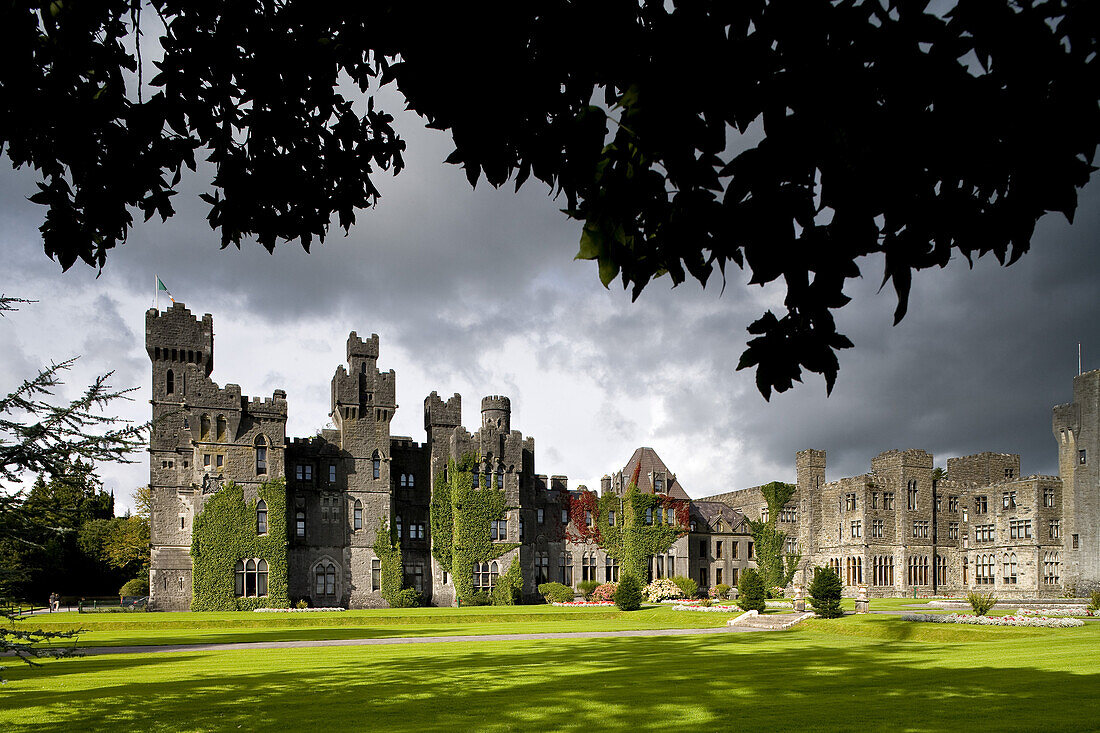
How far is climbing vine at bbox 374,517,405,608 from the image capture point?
177 feet

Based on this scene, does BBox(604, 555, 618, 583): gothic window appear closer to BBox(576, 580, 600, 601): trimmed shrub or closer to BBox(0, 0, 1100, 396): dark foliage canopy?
BBox(576, 580, 600, 601): trimmed shrub

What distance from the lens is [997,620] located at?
Answer: 31.3 m

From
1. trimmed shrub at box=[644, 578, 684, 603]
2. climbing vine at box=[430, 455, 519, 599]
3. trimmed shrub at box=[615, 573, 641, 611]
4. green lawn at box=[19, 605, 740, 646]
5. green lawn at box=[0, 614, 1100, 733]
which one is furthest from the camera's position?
trimmed shrub at box=[644, 578, 684, 603]

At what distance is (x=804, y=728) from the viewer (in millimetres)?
Answer: 13172

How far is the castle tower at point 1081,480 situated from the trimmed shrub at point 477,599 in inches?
1559

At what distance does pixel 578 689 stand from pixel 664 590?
41454 mm

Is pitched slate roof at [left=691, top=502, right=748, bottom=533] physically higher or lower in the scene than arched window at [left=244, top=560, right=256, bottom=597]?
higher

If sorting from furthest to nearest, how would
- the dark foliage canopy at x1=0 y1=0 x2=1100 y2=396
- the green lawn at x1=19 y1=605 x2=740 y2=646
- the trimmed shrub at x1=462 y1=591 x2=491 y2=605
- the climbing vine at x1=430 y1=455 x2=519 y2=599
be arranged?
the climbing vine at x1=430 y1=455 x2=519 y2=599
the trimmed shrub at x1=462 y1=591 x2=491 y2=605
the green lawn at x1=19 y1=605 x2=740 y2=646
the dark foliage canopy at x1=0 y1=0 x2=1100 y2=396

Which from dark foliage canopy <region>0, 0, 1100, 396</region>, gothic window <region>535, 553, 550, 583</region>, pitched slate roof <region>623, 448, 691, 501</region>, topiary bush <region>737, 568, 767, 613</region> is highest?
dark foliage canopy <region>0, 0, 1100, 396</region>

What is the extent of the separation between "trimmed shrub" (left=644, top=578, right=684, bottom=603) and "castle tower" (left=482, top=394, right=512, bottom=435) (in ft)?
44.0

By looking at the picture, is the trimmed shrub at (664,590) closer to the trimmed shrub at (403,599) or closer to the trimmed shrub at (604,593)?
the trimmed shrub at (604,593)

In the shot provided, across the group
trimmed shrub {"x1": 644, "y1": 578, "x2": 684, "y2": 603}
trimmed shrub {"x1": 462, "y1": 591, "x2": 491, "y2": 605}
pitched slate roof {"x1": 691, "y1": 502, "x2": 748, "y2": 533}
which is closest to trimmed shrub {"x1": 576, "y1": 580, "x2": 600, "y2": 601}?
trimmed shrub {"x1": 644, "y1": 578, "x2": 684, "y2": 603}

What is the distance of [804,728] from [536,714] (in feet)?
13.5

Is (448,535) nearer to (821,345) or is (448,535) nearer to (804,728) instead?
(804,728)
